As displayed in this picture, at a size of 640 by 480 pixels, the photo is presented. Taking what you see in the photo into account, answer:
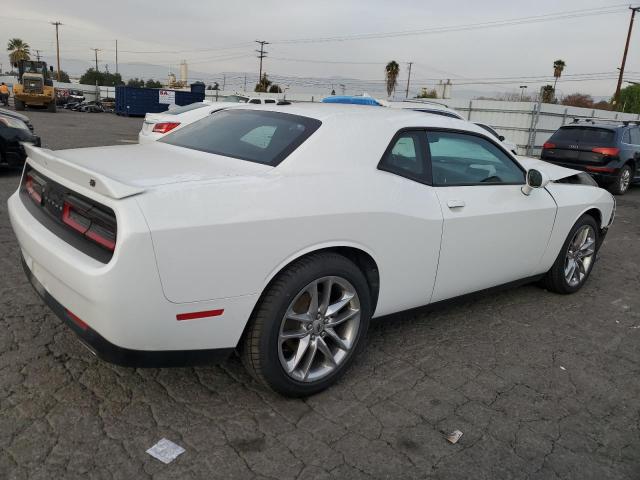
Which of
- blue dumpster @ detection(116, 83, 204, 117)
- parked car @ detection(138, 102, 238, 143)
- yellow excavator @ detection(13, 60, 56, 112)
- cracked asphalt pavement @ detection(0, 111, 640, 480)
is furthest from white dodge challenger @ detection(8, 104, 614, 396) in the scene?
blue dumpster @ detection(116, 83, 204, 117)

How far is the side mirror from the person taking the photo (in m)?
3.76

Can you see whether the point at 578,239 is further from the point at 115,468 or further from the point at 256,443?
the point at 115,468

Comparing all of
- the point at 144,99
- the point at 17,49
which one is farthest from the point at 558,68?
the point at 17,49

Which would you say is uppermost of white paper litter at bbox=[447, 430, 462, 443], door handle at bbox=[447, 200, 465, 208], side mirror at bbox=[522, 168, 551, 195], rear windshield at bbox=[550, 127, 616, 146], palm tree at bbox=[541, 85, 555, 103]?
palm tree at bbox=[541, 85, 555, 103]

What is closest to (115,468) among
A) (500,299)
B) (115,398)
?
(115,398)

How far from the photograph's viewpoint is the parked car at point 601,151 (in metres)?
11.1

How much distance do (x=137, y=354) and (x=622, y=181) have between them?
12.0 m

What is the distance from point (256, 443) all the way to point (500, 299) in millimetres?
2844

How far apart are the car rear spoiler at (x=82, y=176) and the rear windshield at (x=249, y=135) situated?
2.64ft

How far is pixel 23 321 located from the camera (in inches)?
135

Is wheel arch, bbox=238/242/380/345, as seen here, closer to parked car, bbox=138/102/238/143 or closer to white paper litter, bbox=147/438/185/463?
white paper litter, bbox=147/438/185/463

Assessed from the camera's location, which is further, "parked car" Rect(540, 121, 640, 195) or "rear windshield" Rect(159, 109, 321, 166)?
"parked car" Rect(540, 121, 640, 195)

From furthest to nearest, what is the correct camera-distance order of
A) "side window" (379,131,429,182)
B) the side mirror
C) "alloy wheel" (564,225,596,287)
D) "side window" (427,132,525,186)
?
"alloy wheel" (564,225,596,287) → the side mirror → "side window" (427,132,525,186) → "side window" (379,131,429,182)

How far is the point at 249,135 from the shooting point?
10.5 feet
